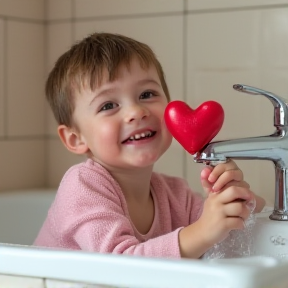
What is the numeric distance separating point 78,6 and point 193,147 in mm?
893

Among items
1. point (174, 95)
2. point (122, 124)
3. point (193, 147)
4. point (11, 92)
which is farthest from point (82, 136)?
point (11, 92)

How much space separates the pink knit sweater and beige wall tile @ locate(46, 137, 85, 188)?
59 cm

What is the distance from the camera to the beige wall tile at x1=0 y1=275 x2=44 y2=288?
869 millimetres

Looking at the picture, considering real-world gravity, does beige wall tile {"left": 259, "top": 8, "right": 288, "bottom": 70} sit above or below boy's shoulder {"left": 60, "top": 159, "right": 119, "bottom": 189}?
above

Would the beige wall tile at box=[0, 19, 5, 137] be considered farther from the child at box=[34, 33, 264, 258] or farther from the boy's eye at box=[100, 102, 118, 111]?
the boy's eye at box=[100, 102, 118, 111]

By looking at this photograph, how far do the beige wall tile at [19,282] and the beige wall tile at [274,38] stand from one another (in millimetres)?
876

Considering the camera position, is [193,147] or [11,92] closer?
[193,147]

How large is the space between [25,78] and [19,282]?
1.06m

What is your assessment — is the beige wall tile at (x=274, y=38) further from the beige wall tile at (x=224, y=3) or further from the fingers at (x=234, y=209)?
the fingers at (x=234, y=209)

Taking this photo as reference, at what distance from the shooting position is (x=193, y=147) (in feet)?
3.52

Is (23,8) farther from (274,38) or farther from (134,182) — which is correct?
(134,182)

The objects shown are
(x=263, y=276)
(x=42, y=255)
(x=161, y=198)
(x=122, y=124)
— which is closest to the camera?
(x=263, y=276)

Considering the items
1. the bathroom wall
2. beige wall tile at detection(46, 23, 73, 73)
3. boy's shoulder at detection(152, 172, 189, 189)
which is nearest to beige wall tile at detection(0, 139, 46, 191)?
the bathroom wall

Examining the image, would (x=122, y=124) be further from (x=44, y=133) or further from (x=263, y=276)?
(x=44, y=133)
